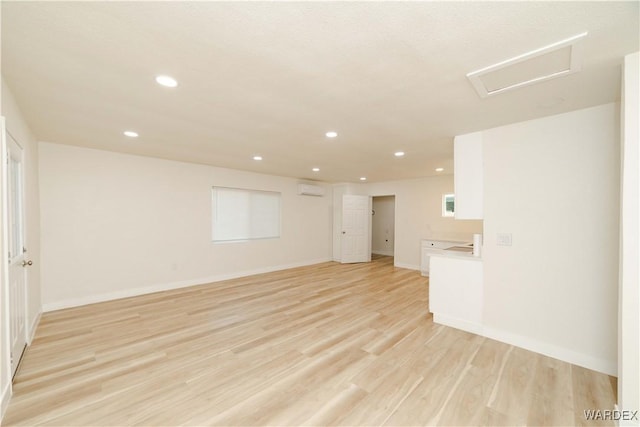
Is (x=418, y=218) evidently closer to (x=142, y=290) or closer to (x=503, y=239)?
(x=503, y=239)

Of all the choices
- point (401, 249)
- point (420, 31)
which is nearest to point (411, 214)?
point (401, 249)

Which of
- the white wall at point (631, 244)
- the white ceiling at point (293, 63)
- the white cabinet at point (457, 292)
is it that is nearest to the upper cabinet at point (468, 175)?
the white ceiling at point (293, 63)

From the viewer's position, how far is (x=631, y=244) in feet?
5.49

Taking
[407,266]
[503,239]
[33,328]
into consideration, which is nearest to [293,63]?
[503,239]

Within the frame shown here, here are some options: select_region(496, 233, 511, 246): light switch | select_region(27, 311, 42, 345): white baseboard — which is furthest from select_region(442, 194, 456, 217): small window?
select_region(27, 311, 42, 345): white baseboard

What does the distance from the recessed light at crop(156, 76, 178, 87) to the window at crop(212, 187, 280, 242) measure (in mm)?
3758

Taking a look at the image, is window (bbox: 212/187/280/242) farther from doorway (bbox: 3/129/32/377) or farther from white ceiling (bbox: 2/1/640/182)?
doorway (bbox: 3/129/32/377)

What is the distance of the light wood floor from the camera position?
1832mm

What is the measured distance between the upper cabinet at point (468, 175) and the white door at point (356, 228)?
14.6ft

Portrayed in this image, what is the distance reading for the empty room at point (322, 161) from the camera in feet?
4.88

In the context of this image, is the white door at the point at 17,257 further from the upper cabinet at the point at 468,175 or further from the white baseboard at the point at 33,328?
the upper cabinet at the point at 468,175

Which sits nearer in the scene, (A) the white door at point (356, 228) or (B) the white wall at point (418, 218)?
(B) the white wall at point (418, 218)

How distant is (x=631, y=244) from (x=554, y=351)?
157cm

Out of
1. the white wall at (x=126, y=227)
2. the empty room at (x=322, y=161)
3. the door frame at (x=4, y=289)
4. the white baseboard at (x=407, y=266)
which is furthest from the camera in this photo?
the white baseboard at (x=407, y=266)
